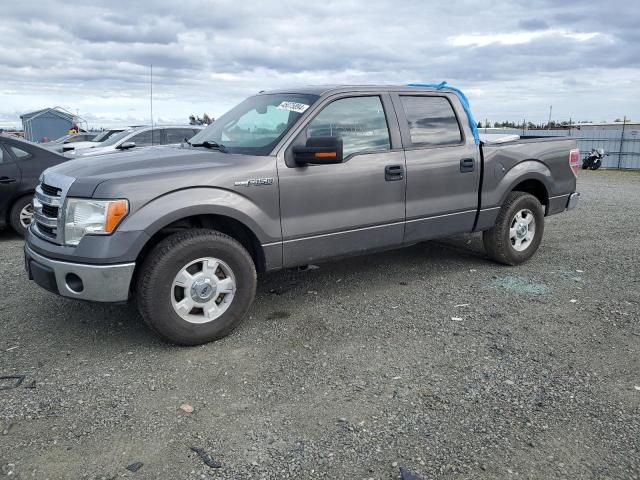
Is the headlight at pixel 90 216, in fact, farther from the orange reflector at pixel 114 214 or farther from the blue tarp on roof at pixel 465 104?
the blue tarp on roof at pixel 465 104

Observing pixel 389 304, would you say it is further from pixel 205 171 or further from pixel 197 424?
pixel 197 424

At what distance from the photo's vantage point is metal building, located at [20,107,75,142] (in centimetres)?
3253

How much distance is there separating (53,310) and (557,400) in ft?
13.0

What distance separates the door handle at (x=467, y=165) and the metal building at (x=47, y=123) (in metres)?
32.3

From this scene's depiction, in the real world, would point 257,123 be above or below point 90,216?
above

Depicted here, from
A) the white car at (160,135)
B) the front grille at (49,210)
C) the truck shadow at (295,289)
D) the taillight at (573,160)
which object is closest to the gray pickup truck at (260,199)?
the front grille at (49,210)

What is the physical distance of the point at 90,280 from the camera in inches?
143

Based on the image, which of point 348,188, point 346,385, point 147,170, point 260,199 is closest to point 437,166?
point 348,188

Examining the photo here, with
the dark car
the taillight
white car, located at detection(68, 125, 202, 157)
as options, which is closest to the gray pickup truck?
the taillight

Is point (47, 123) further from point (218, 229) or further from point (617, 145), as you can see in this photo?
point (218, 229)

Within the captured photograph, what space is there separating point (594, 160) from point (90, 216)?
2204 centimetres

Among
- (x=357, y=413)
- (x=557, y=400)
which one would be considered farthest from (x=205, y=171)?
(x=557, y=400)

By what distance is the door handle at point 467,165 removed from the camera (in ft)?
17.6

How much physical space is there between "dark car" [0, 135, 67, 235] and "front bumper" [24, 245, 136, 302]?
14.0 feet
